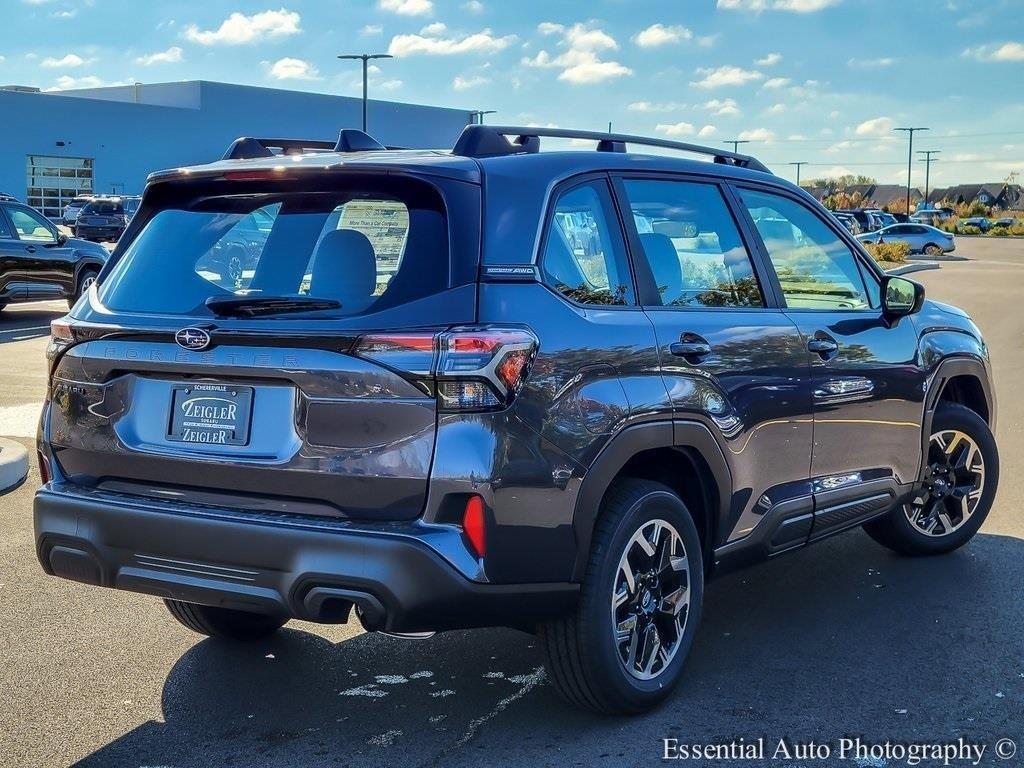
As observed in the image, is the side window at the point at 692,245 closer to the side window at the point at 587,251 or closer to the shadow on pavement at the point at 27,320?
the side window at the point at 587,251

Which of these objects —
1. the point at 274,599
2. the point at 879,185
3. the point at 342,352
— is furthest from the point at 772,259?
A: the point at 879,185

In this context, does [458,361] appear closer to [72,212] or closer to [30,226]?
[30,226]

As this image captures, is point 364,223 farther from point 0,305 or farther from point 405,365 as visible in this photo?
point 0,305

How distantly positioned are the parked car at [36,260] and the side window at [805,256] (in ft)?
49.1

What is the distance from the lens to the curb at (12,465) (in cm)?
759

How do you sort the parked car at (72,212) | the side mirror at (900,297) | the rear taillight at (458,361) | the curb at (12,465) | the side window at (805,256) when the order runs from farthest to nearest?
the parked car at (72,212), the curb at (12,465), the side mirror at (900,297), the side window at (805,256), the rear taillight at (458,361)

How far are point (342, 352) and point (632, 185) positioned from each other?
4.57 feet

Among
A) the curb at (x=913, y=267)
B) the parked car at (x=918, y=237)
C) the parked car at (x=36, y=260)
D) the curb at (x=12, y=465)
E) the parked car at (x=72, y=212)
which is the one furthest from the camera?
the parked car at (x=918, y=237)

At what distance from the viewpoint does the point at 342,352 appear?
12.0 feet

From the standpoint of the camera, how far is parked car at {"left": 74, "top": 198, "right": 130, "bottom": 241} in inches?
1716

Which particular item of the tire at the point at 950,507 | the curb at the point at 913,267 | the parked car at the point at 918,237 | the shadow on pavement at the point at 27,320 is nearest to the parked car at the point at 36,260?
the shadow on pavement at the point at 27,320

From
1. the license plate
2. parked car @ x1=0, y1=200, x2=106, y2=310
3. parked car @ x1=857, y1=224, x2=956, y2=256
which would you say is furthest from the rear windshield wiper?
parked car @ x1=857, y1=224, x2=956, y2=256

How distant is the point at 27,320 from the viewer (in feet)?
64.0

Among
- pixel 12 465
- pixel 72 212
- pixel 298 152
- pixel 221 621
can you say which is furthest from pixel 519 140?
pixel 72 212
